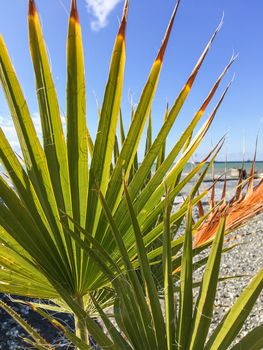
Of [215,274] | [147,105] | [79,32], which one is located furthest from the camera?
[147,105]

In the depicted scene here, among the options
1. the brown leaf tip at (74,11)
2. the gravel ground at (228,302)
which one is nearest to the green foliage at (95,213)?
the brown leaf tip at (74,11)

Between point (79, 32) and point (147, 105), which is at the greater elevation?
point (79, 32)

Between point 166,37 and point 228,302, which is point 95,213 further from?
point 228,302

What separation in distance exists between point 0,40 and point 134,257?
2.51 feet

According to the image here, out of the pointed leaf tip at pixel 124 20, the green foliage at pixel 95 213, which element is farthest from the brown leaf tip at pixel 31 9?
the pointed leaf tip at pixel 124 20

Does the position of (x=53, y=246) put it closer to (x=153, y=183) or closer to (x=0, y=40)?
(x=153, y=183)

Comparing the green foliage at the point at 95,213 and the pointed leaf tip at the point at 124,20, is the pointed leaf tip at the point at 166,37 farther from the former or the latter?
the pointed leaf tip at the point at 124,20

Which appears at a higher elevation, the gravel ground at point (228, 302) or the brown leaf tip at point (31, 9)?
the brown leaf tip at point (31, 9)

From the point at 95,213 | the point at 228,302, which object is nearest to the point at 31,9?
the point at 95,213

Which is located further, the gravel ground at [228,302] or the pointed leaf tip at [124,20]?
the gravel ground at [228,302]

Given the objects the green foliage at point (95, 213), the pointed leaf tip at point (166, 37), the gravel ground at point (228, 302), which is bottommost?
the gravel ground at point (228, 302)

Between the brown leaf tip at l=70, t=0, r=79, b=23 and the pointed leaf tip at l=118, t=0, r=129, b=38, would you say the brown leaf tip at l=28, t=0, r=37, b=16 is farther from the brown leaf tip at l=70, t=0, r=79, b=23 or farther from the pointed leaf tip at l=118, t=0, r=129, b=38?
the pointed leaf tip at l=118, t=0, r=129, b=38

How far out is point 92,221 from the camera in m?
0.98

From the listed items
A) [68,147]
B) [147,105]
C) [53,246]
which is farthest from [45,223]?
[147,105]
